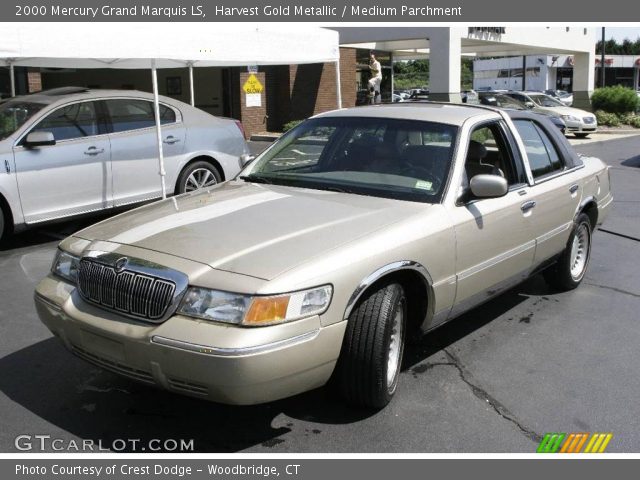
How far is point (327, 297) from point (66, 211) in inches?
213

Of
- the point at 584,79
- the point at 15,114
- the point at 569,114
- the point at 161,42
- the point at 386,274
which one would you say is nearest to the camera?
the point at 386,274

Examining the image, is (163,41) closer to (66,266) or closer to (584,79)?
(66,266)

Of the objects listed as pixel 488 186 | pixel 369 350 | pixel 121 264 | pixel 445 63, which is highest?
pixel 445 63

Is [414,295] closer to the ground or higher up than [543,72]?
closer to the ground

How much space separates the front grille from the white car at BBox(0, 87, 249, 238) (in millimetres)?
4359

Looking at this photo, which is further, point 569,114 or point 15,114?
point 569,114

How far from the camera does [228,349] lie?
10.2 feet

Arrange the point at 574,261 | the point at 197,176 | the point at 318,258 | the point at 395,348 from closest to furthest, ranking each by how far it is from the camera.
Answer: the point at 318,258 → the point at 395,348 → the point at 574,261 → the point at 197,176

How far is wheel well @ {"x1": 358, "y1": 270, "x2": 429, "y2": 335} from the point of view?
3.94m

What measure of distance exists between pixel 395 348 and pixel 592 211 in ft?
10.6

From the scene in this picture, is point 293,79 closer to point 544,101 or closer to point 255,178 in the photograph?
point 544,101

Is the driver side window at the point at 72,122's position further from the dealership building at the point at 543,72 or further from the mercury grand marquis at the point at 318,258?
the dealership building at the point at 543,72

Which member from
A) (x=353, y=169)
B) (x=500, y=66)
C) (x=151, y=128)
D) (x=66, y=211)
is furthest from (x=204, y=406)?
(x=500, y=66)

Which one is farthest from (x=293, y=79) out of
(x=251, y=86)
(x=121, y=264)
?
(x=121, y=264)
